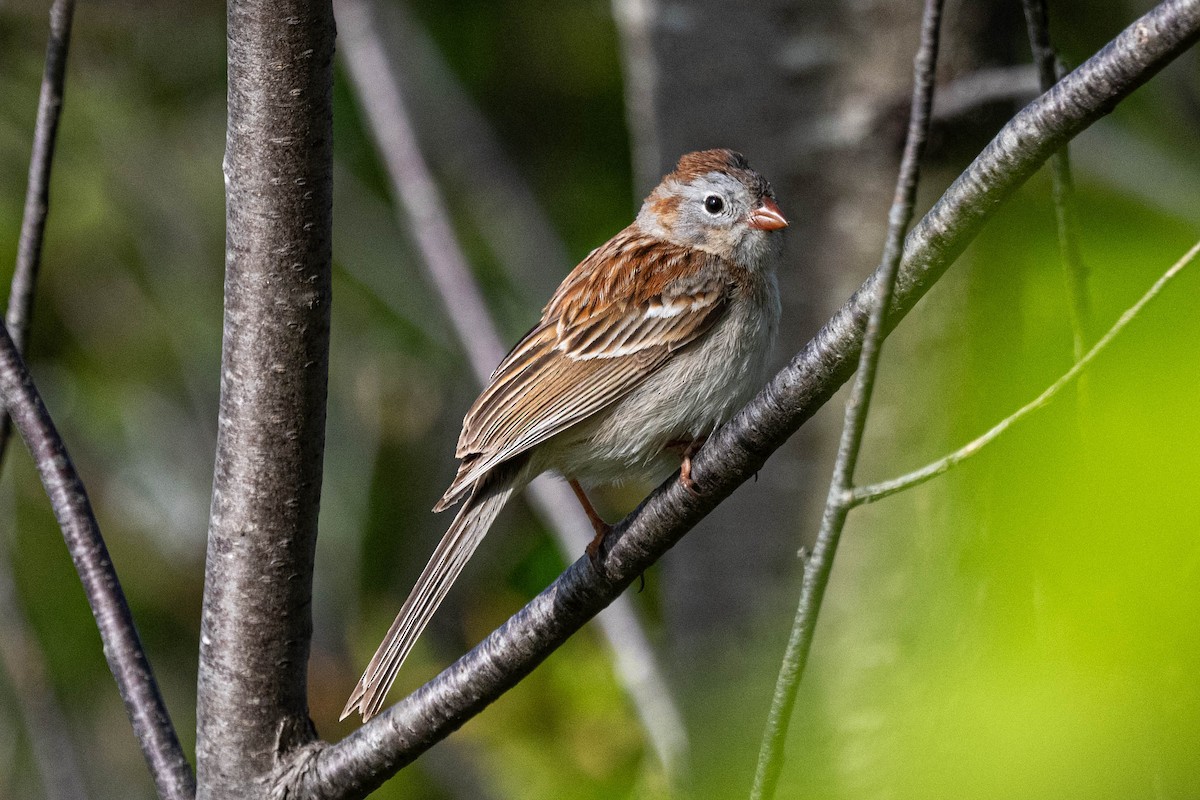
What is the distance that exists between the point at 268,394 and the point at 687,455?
2.87 ft

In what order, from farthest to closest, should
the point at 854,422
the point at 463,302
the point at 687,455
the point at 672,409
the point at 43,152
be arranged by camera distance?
1. the point at 463,302
2. the point at 672,409
3. the point at 687,455
4. the point at 43,152
5. the point at 854,422

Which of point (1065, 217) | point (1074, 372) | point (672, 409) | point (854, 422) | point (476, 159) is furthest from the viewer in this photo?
point (476, 159)

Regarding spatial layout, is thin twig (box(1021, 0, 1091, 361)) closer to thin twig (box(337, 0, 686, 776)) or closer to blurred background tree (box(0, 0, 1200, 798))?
blurred background tree (box(0, 0, 1200, 798))

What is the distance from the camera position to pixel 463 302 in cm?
376

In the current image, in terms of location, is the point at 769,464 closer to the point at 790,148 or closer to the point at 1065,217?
the point at 790,148

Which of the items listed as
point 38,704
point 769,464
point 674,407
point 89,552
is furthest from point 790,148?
point 38,704

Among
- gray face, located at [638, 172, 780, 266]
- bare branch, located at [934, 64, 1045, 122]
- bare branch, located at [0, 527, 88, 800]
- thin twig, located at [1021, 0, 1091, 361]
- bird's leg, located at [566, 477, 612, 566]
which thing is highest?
thin twig, located at [1021, 0, 1091, 361]

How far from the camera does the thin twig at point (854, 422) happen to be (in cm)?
125

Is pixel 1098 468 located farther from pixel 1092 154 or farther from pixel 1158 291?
pixel 1092 154

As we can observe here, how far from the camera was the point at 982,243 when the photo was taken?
2.73 meters

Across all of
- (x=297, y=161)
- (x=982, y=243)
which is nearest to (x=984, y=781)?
(x=297, y=161)

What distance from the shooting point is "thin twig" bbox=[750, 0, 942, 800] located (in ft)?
4.09

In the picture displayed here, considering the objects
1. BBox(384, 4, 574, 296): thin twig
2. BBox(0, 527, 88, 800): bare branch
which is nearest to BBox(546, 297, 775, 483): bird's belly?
BBox(0, 527, 88, 800): bare branch

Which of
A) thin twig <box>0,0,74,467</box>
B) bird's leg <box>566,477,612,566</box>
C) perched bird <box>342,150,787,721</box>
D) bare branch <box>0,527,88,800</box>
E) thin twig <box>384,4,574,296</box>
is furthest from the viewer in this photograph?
thin twig <box>384,4,574,296</box>
